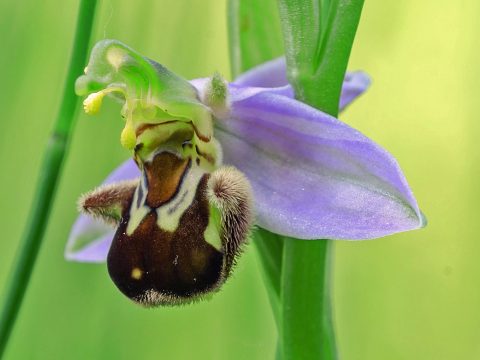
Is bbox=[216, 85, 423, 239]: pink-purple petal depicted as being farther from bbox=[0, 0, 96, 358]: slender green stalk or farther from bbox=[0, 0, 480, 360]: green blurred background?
bbox=[0, 0, 480, 360]: green blurred background

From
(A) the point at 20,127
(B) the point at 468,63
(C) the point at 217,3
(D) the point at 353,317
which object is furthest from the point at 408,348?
(A) the point at 20,127

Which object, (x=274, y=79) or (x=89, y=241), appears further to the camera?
(x=89, y=241)

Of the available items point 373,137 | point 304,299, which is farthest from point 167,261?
point 373,137

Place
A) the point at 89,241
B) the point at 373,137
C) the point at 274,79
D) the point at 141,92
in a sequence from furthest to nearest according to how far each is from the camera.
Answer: the point at 373,137
the point at 89,241
the point at 274,79
the point at 141,92

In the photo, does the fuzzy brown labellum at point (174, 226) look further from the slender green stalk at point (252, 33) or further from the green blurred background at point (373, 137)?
the green blurred background at point (373, 137)

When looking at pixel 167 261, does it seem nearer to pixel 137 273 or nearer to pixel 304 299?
pixel 137 273

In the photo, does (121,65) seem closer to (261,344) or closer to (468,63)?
(261,344)

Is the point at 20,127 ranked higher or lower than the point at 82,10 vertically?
higher

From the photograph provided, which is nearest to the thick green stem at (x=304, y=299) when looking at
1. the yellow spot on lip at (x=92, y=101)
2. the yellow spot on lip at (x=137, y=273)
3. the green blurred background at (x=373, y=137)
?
the yellow spot on lip at (x=137, y=273)
